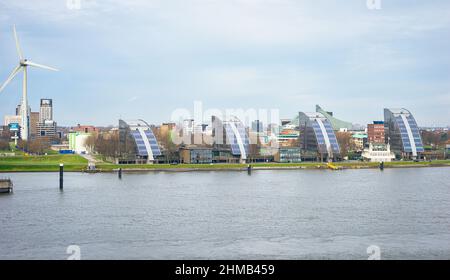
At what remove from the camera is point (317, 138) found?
5947cm

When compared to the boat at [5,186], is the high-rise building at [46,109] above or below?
above

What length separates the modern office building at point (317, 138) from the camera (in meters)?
58.2

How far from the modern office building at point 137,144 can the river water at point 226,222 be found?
75.7 ft

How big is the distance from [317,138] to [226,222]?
4241 cm

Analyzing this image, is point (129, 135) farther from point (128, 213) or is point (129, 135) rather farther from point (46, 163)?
point (128, 213)

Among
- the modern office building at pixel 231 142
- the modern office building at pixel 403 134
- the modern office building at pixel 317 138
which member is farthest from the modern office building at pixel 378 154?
the modern office building at pixel 231 142

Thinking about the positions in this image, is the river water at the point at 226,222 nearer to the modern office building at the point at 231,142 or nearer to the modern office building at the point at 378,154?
the modern office building at the point at 231,142

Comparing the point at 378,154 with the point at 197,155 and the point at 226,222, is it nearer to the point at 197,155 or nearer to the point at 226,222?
the point at 197,155

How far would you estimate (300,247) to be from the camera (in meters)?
14.3

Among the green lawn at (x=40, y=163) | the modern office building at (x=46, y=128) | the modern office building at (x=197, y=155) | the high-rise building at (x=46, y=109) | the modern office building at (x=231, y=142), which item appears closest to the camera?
the green lawn at (x=40, y=163)

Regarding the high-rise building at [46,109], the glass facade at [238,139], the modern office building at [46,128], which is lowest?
the glass facade at [238,139]

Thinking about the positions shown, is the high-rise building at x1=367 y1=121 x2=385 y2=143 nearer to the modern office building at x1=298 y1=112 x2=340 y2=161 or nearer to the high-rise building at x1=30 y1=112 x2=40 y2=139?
the modern office building at x1=298 y1=112 x2=340 y2=161

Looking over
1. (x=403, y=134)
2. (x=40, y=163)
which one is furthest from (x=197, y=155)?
(x=403, y=134)
